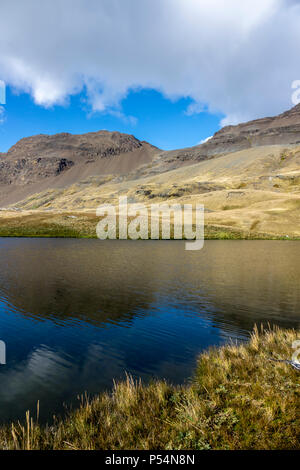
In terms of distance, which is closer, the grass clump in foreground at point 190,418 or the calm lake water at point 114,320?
the grass clump in foreground at point 190,418

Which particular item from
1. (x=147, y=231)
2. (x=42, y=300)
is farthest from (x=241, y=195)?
(x=42, y=300)

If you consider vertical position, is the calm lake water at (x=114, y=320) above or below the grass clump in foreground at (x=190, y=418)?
below

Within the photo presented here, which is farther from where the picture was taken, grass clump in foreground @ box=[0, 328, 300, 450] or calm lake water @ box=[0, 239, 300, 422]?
calm lake water @ box=[0, 239, 300, 422]

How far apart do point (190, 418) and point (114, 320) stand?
941 centimetres

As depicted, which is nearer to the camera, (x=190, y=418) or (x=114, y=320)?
(x=190, y=418)

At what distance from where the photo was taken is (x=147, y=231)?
85438mm

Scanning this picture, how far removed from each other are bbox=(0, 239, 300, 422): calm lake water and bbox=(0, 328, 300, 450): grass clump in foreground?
1.23m

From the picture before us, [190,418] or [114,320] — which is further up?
[190,418]

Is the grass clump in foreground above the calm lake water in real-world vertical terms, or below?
above

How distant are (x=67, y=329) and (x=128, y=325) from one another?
3.25 meters

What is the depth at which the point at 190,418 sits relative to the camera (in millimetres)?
6355

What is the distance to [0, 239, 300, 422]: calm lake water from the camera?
9133 millimetres

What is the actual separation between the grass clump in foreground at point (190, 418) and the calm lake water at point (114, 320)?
1.23 meters

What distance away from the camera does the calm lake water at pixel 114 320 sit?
9.13m
